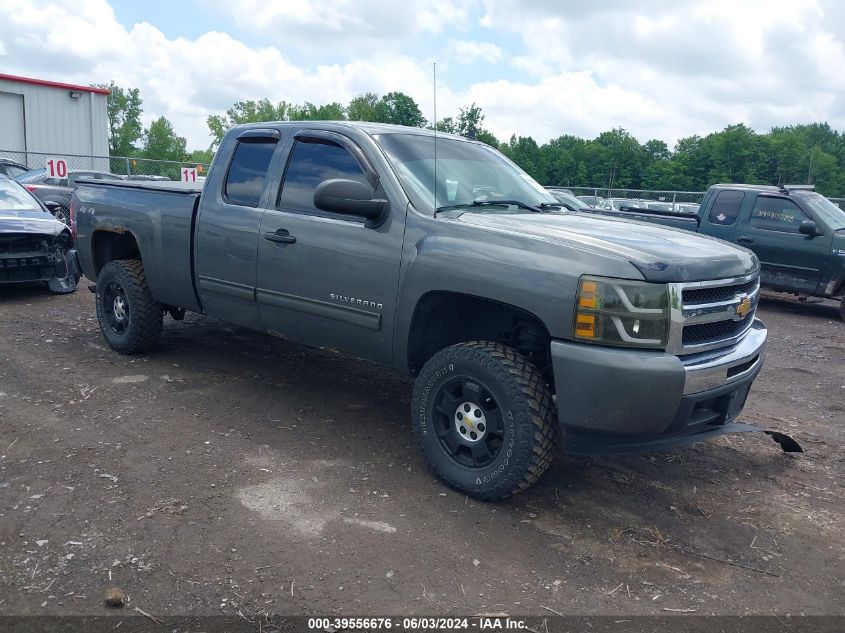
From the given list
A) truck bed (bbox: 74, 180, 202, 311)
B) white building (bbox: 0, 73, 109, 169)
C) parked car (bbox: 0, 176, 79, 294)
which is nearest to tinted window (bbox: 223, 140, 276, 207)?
truck bed (bbox: 74, 180, 202, 311)

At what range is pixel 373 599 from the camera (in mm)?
2990

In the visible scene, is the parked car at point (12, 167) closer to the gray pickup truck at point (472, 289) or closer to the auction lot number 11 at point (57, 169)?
the auction lot number 11 at point (57, 169)

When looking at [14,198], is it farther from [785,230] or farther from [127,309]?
[785,230]

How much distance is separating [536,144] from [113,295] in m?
62.2

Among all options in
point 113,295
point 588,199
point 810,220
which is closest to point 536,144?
point 588,199

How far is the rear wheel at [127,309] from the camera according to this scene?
20.0 ft

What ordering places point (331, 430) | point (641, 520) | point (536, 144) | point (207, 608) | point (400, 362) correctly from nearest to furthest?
point (207, 608) < point (641, 520) < point (400, 362) < point (331, 430) < point (536, 144)

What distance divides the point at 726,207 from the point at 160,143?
83.9 meters

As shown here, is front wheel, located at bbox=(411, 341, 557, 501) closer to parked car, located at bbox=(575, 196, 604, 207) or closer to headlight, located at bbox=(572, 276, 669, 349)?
headlight, located at bbox=(572, 276, 669, 349)

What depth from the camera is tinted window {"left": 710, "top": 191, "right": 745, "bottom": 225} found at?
11055 millimetres

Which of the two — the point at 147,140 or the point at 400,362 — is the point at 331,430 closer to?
the point at 400,362

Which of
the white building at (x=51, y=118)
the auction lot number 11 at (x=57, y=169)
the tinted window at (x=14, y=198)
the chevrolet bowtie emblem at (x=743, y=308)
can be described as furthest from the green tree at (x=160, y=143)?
the chevrolet bowtie emblem at (x=743, y=308)

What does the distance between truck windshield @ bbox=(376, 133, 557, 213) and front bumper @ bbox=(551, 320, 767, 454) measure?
1.36 m

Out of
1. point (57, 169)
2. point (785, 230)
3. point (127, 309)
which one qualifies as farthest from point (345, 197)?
point (57, 169)
